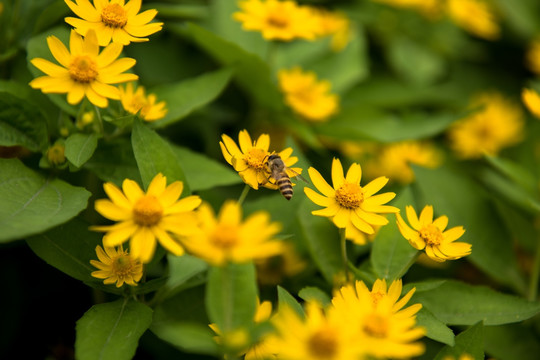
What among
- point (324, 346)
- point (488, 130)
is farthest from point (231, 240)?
point (488, 130)

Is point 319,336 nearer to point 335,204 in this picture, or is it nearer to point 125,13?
point 335,204

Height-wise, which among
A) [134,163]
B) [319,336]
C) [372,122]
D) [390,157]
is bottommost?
[390,157]

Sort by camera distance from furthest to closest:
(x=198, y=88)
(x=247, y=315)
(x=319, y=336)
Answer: (x=198, y=88)
(x=247, y=315)
(x=319, y=336)

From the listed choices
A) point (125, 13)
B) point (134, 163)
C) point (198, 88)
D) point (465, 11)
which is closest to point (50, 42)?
point (125, 13)

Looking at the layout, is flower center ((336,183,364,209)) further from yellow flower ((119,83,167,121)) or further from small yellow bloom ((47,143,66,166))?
small yellow bloom ((47,143,66,166))

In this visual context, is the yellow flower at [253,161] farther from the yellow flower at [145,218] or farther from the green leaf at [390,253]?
the green leaf at [390,253]

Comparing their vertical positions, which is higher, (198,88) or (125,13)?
(125,13)

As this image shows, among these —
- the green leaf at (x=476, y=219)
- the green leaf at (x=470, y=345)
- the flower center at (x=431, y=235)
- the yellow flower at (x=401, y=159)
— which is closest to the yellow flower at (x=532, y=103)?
the green leaf at (x=476, y=219)
